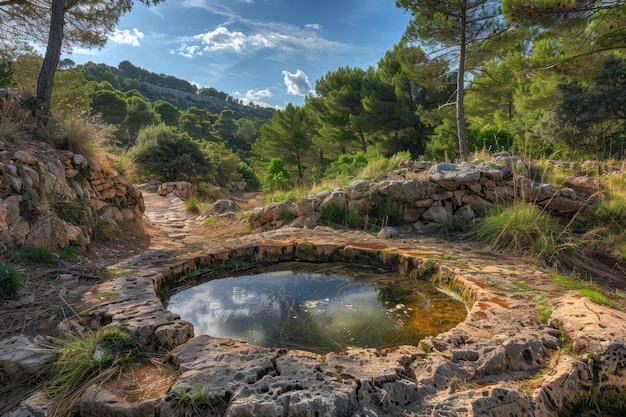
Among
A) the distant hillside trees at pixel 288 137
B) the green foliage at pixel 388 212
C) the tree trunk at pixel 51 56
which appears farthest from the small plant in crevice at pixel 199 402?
the distant hillside trees at pixel 288 137

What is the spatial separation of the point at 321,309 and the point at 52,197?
307cm

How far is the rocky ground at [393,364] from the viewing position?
1343mm

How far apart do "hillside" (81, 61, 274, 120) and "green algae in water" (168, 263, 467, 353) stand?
45.8 metres

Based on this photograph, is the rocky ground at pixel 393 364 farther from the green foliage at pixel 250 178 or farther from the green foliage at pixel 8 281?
the green foliage at pixel 250 178

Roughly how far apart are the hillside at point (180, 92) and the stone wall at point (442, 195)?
43.7 m

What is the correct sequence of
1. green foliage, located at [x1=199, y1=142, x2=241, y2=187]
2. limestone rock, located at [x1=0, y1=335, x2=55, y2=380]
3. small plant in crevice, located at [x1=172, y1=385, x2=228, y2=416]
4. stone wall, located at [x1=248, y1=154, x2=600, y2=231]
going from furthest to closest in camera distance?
green foliage, located at [x1=199, y1=142, x2=241, y2=187], stone wall, located at [x1=248, y1=154, x2=600, y2=231], limestone rock, located at [x1=0, y1=335, x2=55, y2=380], small plant in crevice, located at [x1=172, y1=385, x2=228, y2=416]

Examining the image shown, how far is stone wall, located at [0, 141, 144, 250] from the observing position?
3041 mm

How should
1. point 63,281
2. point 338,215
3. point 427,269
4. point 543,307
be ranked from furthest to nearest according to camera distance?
point 338,215, point 427,269, point 63,281, point 543,307

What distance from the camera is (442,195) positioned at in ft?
16.6

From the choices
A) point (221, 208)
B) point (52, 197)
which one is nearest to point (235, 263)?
point (52, 197)

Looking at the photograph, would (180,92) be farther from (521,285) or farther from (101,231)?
(521,285)

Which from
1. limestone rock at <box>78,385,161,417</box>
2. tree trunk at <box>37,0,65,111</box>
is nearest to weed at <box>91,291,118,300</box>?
limestone rock at <box>78,385,161,417</box>

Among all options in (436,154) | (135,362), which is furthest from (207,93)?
(135,362)

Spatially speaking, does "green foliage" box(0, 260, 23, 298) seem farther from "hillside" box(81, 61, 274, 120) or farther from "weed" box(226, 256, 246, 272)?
"hillside" box(81, 61, 274, 120)
